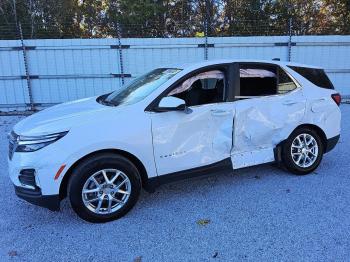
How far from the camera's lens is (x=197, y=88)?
421 cm

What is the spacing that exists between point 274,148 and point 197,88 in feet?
4.54

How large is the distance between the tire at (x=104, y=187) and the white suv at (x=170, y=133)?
1 centimetres

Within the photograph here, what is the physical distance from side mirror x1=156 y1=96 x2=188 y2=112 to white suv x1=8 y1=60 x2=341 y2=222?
0.04ft

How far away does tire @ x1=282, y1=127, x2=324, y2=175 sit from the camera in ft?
15.6

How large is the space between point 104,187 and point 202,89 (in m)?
1.63

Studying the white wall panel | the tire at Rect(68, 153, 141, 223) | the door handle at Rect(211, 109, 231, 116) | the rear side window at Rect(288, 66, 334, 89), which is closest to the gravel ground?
the tire at Rect(68, 153, 141, 223)

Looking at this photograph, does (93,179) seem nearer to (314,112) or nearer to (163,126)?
(163,126)

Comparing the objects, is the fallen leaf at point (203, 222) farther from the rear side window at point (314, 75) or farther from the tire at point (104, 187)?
the rear side window at point (314, 75)

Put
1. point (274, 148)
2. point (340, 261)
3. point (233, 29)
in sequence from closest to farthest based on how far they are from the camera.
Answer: point (340, 261), point (274, 148), point (233, 29)

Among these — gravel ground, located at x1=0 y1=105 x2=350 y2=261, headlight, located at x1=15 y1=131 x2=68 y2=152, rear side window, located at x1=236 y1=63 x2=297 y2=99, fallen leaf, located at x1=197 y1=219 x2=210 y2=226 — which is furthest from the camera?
rear side window, located at x1=236 y1=63 x2=297 y2=99

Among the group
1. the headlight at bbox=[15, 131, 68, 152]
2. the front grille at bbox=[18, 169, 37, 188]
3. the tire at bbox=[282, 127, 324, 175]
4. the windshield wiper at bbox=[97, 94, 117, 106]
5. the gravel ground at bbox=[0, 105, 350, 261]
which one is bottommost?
the gravel ground at bbox=[0, 105, 350, 261]

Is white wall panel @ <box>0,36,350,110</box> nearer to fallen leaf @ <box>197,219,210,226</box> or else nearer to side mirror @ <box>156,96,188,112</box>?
side mirror @ <box>156,96,188,112</box>

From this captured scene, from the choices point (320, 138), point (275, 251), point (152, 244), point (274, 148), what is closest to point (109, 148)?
point (152, 244)

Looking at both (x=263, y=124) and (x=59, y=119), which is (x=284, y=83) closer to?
(x=263, y=124)
